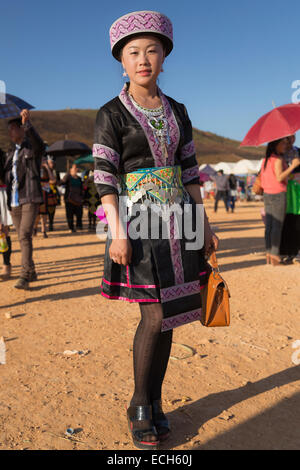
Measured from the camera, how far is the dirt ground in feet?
7.66

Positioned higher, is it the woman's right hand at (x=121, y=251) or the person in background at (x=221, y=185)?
the person in background at (x=221, y=185)

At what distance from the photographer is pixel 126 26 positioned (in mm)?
2105

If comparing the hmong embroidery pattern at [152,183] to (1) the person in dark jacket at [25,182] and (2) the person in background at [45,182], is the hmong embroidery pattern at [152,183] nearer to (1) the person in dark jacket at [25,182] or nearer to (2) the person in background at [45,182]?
(1) the person in dark jacket at [25,182]

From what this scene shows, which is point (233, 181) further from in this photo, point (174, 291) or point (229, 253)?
point (174, 291)

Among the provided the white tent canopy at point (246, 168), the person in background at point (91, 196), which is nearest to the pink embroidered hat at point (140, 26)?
the person in background at point (91, 196)

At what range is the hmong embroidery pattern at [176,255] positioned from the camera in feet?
7.04

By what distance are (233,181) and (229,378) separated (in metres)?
18.7

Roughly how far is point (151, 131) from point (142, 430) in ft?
5.14

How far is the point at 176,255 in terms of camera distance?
216 centimetres

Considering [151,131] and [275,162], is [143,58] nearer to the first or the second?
[151,131]

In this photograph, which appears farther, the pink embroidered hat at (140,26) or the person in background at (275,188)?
the person in background at (275,188)

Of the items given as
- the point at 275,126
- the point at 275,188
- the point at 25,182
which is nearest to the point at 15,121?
the point at 25,182

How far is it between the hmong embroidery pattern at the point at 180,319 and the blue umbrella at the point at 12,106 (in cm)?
452

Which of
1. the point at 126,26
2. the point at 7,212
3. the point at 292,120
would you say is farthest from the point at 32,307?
the point at 292,120
